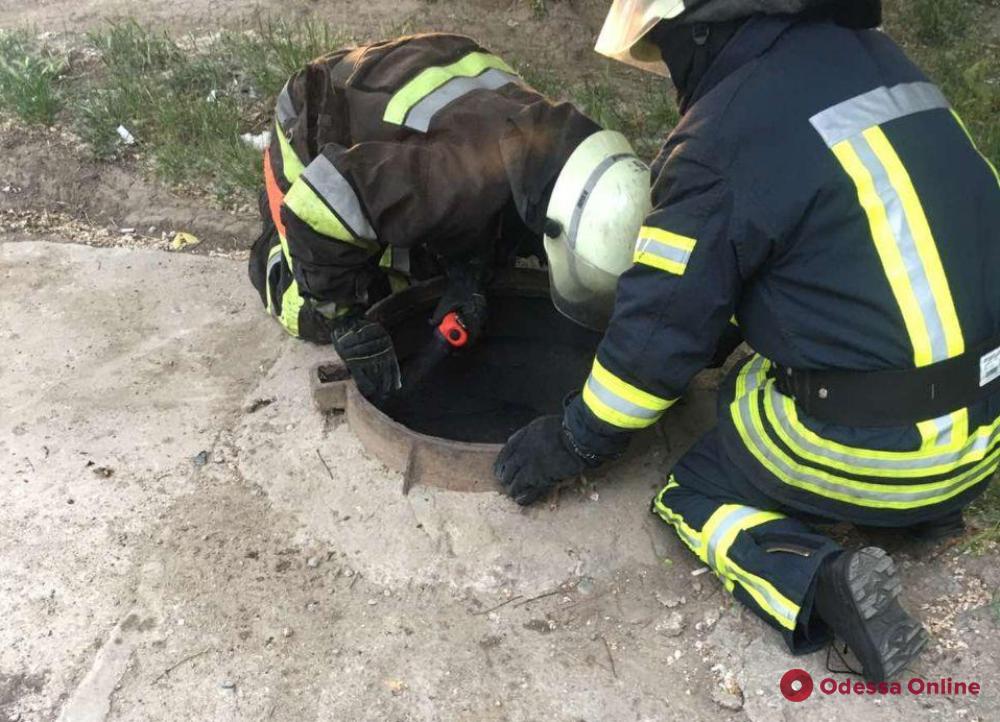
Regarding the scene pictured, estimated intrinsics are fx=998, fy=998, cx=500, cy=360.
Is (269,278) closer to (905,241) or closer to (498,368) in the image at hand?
(498,368)

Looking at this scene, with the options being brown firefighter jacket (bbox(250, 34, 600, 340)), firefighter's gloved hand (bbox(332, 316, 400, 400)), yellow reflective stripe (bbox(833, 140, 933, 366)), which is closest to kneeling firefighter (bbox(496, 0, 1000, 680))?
yellow reflective stripe (bbox(833, 140, 933, 366))

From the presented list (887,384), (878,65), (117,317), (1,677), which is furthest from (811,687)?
(117,317)

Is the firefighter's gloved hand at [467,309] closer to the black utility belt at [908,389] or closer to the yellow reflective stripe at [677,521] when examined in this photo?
the yellow reflective stripe at [677,521]

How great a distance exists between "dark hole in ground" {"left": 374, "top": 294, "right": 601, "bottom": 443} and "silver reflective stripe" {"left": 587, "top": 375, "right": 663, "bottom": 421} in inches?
41.5

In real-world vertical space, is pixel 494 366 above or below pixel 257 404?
below

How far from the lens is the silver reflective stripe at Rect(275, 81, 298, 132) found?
3312 mm

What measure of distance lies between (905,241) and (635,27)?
0.74 m

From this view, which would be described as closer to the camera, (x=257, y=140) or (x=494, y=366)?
(x=494, y=366)

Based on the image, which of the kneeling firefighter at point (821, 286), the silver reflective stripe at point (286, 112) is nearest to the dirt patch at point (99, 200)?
the silver reflective stripe at point (286, 112)

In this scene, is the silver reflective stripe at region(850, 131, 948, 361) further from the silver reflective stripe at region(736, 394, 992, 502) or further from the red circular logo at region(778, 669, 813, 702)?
the red circular logo at region(778, 669, 813, 702)

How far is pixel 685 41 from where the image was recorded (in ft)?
7.18

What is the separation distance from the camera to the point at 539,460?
103 inches

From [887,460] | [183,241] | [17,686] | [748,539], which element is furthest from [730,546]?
[183,241]

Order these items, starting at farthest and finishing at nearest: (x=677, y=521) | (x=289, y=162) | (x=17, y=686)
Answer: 1. (x=289, y=162)
2. (x=677, y=521)
3. (x=17, y=686)
